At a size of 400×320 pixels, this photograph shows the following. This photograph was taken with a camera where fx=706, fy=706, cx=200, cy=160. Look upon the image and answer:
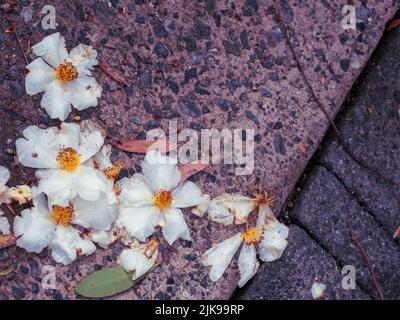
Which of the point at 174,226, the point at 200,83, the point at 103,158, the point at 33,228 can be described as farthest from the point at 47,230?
the point at 200,83

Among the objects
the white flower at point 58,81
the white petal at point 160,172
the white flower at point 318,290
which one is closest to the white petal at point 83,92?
the white flower at point 58,81

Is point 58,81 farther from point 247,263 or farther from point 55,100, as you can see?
point 247,263

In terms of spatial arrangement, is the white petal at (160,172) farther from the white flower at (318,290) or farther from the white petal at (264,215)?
the white flower at (318,290)

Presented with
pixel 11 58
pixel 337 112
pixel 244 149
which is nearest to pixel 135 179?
pixel 244 149

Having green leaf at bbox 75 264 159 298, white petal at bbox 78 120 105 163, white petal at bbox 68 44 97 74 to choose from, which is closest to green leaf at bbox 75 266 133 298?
green leaf at bbox 75 264 159 298

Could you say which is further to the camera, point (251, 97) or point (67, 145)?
point (251, 97)
